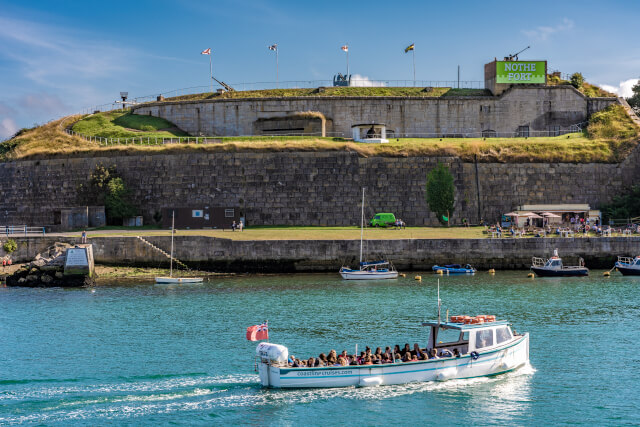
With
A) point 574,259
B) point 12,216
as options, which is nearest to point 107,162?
point 12,216

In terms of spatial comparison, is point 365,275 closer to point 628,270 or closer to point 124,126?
point 628,270

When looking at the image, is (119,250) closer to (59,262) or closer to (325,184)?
(59,262)

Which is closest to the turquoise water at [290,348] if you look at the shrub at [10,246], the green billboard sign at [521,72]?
the shrub at [10,246]

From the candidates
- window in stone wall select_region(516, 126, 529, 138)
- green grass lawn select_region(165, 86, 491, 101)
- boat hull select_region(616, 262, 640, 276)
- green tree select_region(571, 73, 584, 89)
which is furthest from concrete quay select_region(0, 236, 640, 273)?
green tree select_region(571, 73, 584, 89)

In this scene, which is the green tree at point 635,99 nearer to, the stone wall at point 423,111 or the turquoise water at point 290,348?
the stone wall at point 423,111

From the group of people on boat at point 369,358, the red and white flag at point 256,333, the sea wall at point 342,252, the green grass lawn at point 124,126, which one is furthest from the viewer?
the green grass lawn at point 124,126

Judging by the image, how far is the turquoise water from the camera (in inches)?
836

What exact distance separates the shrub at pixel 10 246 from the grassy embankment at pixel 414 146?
1393cm

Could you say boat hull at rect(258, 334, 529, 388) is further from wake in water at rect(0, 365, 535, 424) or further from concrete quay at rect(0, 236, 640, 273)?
concrete quay at rect(0, 236, 640, 273)

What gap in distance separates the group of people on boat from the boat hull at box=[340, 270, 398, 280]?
21849mm

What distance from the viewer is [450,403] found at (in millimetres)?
22156

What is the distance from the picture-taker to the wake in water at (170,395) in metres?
21.2

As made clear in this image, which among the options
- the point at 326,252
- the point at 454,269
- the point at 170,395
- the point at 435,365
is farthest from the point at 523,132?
the point at 170,395

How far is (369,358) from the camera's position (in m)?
23.6
